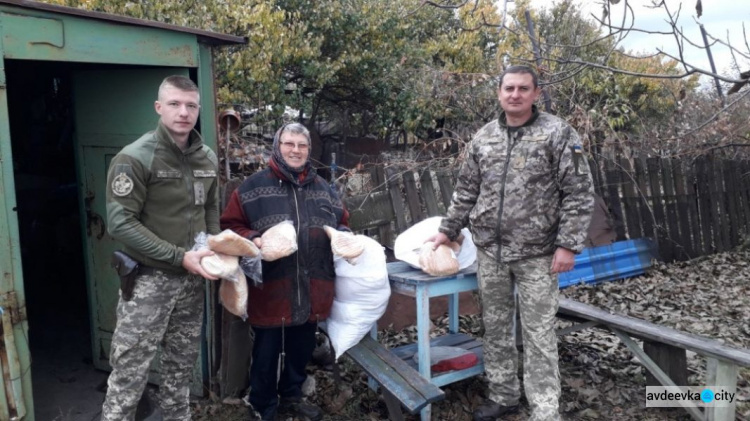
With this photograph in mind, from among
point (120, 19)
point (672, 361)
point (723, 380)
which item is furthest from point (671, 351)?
point (120, 19)

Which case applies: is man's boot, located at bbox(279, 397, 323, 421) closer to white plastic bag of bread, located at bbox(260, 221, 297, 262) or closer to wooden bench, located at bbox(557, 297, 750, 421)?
white plastic bag of bread, located at bbox(260, 221, 297, 262)

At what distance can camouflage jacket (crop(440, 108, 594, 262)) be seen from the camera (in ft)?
10.9

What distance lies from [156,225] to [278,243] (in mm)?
632

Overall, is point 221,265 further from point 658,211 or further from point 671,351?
point 658,211

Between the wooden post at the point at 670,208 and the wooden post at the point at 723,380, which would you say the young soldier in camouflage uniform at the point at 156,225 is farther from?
the wooden post at the point at 670,208

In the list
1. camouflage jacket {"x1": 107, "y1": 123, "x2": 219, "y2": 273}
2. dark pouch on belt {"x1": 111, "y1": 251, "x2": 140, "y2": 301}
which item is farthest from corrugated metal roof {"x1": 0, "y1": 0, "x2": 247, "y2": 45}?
dark pouch on belt {"x1": 111, "y1": 251, "x2": 140, "y2": 301}

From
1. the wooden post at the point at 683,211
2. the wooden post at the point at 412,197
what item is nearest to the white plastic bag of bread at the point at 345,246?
the wooden post at the point at 412,197

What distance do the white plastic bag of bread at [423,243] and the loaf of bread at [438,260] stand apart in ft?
0.24

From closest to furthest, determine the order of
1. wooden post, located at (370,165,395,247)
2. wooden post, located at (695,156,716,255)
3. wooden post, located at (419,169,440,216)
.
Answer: wooden post, located at (370,165,395,247), wooden post, located at (419,169,440,216), wooden post, located at (695,156,716,255)

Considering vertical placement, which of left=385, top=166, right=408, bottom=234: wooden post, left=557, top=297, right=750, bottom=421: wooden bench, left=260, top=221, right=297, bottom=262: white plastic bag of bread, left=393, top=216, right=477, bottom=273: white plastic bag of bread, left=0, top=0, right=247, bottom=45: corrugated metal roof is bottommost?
left=557, top=297, right=750, bottom=421: wooden bench

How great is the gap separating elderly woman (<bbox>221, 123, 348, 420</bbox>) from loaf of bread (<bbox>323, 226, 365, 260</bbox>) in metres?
0.14

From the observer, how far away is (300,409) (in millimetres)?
3723

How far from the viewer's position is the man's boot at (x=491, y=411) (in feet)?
12.2

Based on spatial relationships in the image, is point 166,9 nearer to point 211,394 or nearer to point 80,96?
point 80,96
